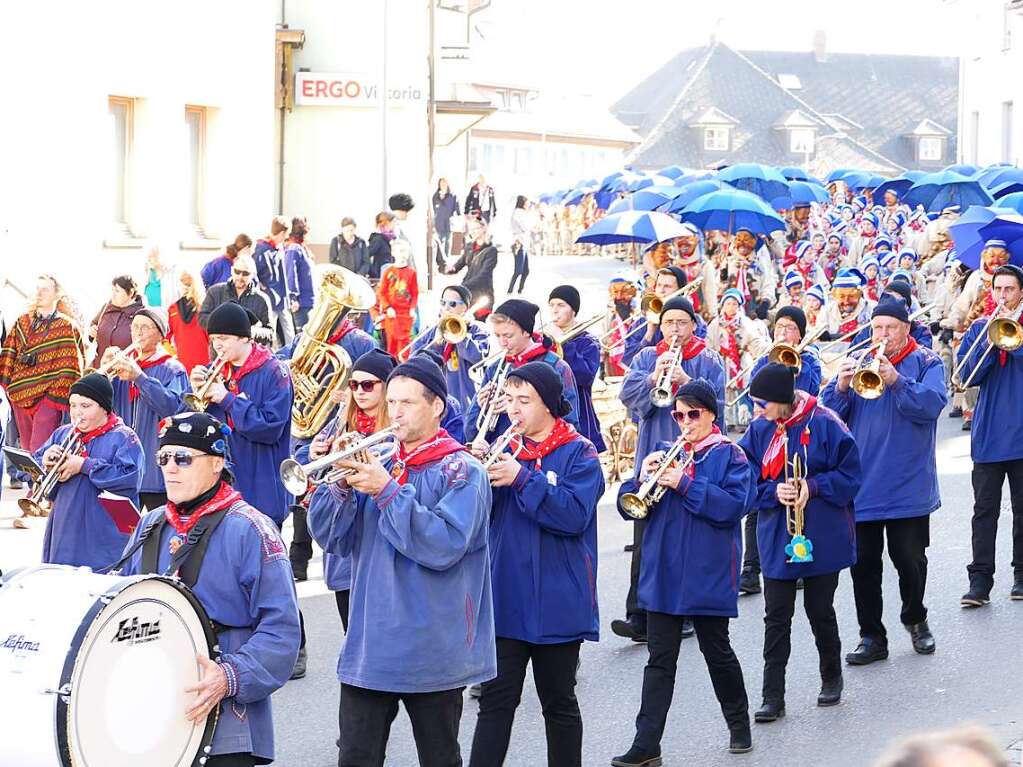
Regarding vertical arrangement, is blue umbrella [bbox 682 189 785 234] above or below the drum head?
above

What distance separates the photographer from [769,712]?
8.11m

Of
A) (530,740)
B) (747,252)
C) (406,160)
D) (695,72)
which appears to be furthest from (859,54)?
(530,740)

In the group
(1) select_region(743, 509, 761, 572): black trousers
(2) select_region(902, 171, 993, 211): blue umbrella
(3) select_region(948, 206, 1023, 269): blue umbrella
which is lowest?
(1) select_region(743, 509, 761, 572): black trousers

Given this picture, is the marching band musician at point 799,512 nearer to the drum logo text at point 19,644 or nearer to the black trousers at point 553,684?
the black trousers at point 553,684

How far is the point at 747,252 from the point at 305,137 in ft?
31.0

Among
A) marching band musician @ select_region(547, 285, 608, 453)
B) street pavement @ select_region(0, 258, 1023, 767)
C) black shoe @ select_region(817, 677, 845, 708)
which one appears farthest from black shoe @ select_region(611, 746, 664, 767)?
marching band musician @ select_region(547, 285, 608, 453)

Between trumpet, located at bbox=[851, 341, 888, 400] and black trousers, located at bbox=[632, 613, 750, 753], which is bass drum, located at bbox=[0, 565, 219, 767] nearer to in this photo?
black trousers, located at bbox=[632, 613, 750, 753]

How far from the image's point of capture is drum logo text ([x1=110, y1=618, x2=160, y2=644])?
16.2ft

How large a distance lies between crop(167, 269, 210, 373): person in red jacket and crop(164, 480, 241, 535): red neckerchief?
8.83m

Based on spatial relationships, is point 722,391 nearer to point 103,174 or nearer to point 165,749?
point 165,749

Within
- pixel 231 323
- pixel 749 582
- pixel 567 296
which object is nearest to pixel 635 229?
pixel 567 296

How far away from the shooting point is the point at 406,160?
31.4 metres

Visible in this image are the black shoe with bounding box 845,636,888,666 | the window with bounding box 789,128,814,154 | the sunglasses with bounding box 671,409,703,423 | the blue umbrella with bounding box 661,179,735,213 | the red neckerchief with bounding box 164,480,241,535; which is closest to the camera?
the red neckerchief with bounding box 164,480,241,535

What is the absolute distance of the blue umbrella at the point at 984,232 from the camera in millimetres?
13734
